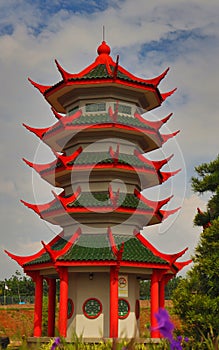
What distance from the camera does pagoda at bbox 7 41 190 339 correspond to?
21.0m

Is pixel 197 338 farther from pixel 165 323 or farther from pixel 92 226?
pixel 165 323

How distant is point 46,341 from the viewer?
67.3ft

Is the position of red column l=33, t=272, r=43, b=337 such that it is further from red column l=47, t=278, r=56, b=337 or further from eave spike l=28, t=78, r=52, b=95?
eave spike l=28, t=78, r=52, b=95

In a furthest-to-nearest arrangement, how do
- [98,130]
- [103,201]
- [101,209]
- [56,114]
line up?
[56,114] < [98,130] < [103,201] < [101,209]

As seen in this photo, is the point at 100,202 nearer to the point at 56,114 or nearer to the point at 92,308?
the point at 92,308

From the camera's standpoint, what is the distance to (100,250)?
2102 cm

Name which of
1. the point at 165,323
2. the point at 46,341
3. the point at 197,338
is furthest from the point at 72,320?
the point at 165,323

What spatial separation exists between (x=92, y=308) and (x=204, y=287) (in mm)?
5269

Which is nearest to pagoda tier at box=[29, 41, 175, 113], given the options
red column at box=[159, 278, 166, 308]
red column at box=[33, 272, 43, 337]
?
red column at box=[33, 272, 43, 337]

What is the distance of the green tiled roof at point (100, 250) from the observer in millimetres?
20547

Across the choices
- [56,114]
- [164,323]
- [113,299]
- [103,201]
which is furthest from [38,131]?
[164,323]

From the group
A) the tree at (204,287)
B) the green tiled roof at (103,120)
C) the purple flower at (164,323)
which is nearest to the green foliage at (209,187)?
the tree at (204,287)

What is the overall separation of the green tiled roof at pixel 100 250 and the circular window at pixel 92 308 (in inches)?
87.9

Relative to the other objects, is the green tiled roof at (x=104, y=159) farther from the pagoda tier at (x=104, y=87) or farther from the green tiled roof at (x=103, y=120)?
the pagoda tier at (x=104, y=87)
